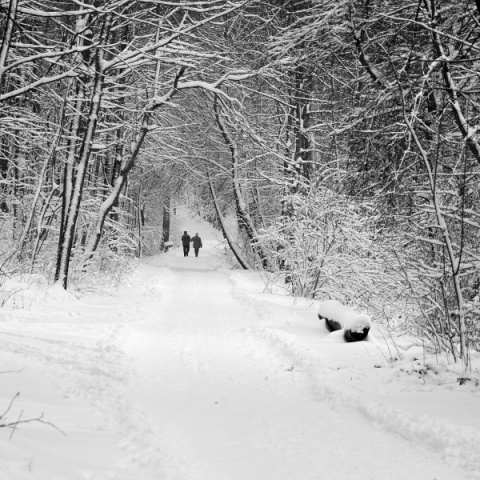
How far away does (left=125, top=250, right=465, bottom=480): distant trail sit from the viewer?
352 centimetres

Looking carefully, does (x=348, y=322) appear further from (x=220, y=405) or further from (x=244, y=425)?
(x=244, y=425)

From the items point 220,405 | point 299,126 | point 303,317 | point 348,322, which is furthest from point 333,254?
point 220,405

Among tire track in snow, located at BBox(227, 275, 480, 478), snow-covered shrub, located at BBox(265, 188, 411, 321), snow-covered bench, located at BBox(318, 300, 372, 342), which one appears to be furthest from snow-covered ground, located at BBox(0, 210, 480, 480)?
snow-covered shrub, located at BBox(265, 188, 411, 321)

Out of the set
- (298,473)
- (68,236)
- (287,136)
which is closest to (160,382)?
(298,473)

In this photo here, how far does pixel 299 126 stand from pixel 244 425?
49.4 ft

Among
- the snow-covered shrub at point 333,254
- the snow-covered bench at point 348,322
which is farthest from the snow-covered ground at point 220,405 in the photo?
the snow-covered shrub at point 333,254

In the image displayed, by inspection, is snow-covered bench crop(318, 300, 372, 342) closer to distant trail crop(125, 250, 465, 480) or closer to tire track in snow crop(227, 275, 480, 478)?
distant trail crop(125, 250, 465, 480)

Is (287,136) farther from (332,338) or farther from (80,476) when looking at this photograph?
(80,476)

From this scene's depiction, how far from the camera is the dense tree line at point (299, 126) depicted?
21.7 feet

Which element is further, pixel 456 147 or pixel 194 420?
pixel 456 147

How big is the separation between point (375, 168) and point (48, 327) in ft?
16.8

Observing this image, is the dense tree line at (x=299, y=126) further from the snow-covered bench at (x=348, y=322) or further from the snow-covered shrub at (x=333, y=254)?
the snow-covered bench at (x=348, y=322)

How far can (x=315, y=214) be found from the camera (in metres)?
13.9

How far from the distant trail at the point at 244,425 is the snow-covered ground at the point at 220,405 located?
2 cm
